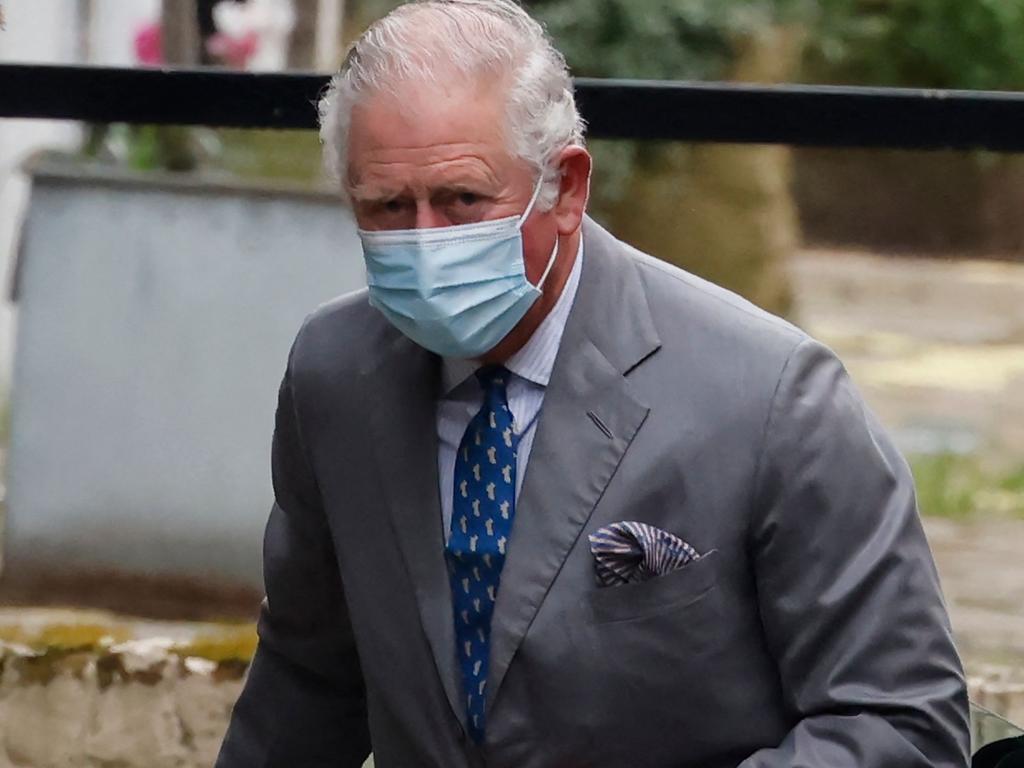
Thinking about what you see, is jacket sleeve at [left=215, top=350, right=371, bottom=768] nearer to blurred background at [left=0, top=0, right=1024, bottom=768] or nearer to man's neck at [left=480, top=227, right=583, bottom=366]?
man's neck at [left=480, top=227, right=583, bottom=366]

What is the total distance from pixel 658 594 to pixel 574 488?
0.14 metres

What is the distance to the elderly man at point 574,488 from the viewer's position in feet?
→ 6.17

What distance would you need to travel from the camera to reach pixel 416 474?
82.3 inches

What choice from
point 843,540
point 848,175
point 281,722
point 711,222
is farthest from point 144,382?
point 848,175

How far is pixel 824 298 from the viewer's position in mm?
11609

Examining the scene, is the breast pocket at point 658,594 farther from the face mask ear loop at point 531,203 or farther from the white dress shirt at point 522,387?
the face mask ear loop at point 531,203

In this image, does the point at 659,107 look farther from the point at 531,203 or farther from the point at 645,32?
the point at 645,32

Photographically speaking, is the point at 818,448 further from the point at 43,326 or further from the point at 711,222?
the point at 711,222

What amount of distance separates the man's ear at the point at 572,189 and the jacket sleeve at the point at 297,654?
0.43 m

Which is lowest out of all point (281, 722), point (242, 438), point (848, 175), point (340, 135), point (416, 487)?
point (848, 175)

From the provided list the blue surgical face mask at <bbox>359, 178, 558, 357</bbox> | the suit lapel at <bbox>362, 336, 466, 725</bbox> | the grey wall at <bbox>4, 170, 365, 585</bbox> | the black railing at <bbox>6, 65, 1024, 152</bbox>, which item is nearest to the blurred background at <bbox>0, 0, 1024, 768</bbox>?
the grey wall at <bbox>4, 170, 365, 585</bbox>

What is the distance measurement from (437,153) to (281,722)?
0.80 metres

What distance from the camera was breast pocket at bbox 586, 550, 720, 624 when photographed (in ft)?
6.34

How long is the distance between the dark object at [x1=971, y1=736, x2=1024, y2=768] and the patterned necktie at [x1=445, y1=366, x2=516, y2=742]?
0.56 m
